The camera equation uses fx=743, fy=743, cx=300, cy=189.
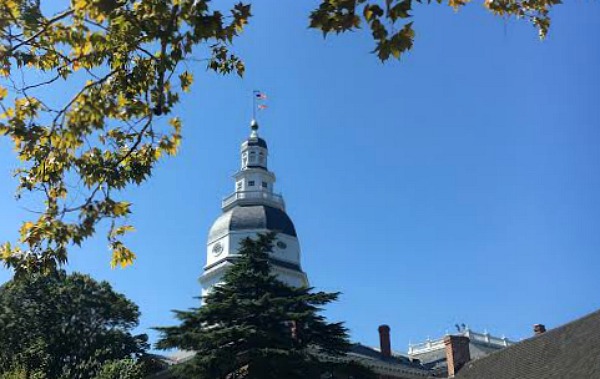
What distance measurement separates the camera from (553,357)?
31.0 metres

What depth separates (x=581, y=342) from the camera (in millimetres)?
30094

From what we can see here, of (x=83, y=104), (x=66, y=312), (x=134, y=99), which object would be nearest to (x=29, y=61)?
(x=134, y=99)

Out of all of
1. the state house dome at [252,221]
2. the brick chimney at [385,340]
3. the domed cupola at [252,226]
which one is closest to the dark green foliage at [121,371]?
the brick chimney at [385,340]

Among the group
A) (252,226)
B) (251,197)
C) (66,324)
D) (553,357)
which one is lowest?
(553,357)

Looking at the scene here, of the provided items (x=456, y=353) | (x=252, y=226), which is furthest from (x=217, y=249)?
(x=456, y=353)

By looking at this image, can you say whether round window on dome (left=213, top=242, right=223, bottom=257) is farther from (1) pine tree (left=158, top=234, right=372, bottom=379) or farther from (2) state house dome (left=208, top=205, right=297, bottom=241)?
(1) pine tree (left=158, top=234, right=372, bottom=379)

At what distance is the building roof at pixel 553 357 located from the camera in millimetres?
28547

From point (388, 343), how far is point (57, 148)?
40858 mm

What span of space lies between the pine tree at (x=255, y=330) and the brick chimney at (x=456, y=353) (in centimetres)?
1063

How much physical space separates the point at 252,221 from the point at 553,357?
119 feet

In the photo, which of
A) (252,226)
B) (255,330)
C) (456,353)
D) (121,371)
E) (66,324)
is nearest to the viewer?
(255,330)

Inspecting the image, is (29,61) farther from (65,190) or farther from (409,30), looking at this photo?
(409,30)

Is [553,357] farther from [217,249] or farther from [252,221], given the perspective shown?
[217,249]

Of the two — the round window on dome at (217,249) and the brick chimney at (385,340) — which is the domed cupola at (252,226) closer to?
the round window on dome at (217,249)
